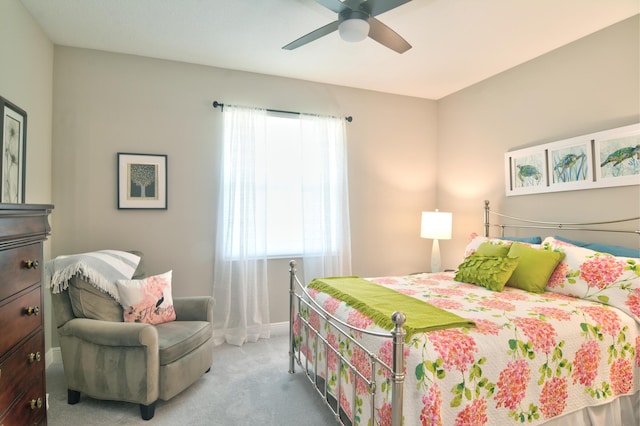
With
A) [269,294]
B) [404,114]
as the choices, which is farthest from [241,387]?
[404,114]

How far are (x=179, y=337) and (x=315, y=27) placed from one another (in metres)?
2.50

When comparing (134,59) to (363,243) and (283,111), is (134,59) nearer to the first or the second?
(283,111)

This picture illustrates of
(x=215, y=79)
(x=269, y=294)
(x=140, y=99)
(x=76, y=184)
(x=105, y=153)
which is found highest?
(x=215, y=79)

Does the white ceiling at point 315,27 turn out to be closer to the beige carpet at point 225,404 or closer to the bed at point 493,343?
the bed at point 493,343

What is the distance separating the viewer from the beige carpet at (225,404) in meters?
2.19

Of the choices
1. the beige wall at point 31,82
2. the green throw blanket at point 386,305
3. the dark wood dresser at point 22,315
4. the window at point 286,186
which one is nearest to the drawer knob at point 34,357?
the dark wood dresser at point 22,315

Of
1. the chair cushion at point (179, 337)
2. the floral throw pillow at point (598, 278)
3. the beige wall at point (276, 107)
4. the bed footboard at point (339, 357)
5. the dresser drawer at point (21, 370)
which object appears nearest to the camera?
the dresser drawer at point (21, 370)

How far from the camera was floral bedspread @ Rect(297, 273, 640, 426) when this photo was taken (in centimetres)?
150

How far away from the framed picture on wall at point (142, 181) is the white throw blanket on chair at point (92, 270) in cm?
66

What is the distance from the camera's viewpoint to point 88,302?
240 cm

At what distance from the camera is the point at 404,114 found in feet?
14.3

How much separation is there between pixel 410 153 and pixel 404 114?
48 cm

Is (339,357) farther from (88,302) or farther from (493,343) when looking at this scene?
(88,302)

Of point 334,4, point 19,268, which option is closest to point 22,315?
point 19,268
